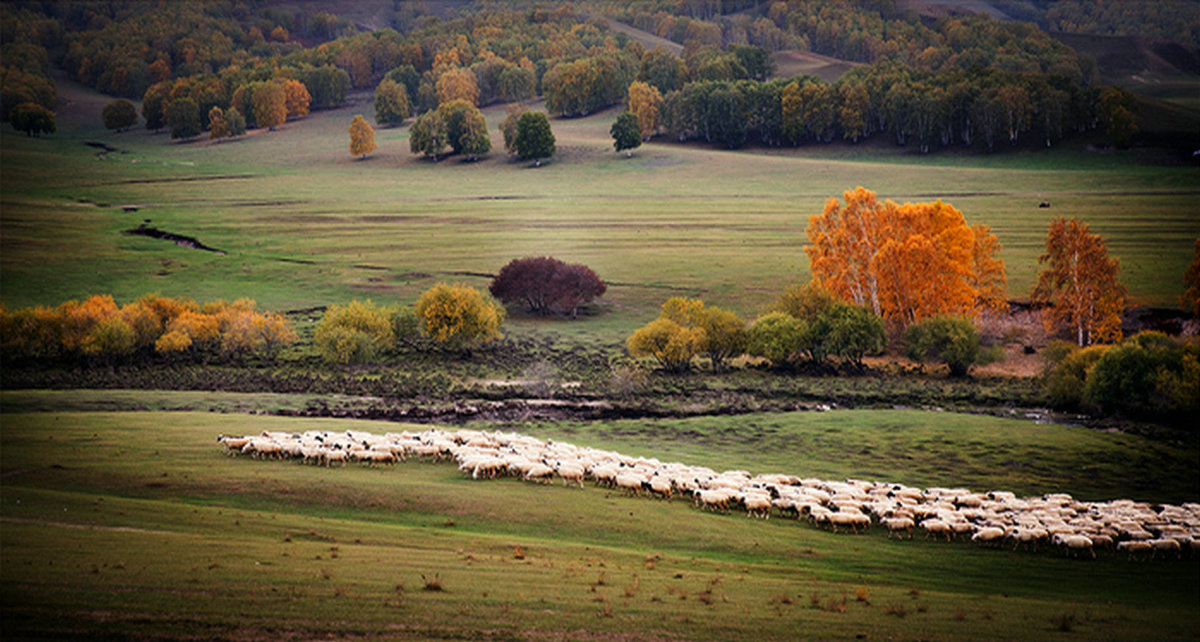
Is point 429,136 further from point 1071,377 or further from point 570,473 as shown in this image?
point 570,473

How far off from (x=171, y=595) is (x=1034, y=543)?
2781cm

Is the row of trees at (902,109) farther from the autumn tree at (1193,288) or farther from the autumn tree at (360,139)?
the autumn tree at (1193,288)

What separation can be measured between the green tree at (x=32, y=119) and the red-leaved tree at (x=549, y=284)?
133 metres

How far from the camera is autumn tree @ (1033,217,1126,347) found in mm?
66625

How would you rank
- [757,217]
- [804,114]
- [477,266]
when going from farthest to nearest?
[804,114], [757,217], [477,266]

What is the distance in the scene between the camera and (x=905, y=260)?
7281 cm

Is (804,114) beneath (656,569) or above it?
above

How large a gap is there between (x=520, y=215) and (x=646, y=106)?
7975cm

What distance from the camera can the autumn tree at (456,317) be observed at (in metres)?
69.7

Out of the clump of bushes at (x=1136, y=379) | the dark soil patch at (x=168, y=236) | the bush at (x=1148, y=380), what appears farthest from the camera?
the dark soil patch at (x=168, y=236)

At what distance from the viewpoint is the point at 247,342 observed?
6862 cm

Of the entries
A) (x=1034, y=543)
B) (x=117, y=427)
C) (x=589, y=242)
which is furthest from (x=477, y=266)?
(x=1034, y=543)

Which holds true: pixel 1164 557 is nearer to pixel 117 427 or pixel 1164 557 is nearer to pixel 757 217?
pixel 117 427

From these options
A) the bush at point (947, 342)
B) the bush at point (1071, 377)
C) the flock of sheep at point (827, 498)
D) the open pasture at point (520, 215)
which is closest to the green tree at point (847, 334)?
Answer: the bush at point (947, 342)
